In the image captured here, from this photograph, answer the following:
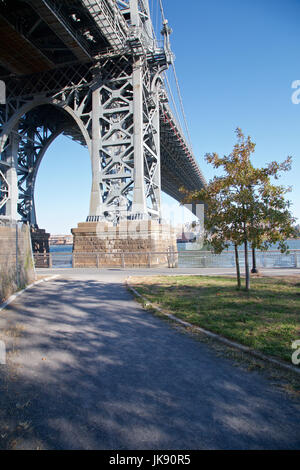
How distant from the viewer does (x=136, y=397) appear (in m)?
2.91

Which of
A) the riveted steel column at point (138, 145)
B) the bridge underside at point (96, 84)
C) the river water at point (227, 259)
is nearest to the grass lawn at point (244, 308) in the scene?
the river water at point (227, 259)

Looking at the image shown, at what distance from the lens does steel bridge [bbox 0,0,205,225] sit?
16.6 m

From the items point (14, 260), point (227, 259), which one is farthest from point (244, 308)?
point (227, 259)

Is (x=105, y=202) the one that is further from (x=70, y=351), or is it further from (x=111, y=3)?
(x=70, y=351)

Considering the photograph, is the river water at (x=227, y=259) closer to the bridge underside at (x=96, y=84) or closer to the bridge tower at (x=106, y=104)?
the bridge tower at (x=106, y=104)

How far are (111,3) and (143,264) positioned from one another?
16.3m

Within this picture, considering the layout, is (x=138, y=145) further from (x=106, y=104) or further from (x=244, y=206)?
(x=244, y=206)

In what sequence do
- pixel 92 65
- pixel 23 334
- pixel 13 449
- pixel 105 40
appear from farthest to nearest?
1. pixel 92 65
2. pixel 105 40
3. pixel 23 334
4. pixel 13 449

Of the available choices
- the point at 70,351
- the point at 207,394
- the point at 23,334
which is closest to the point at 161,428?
the point at 207,394

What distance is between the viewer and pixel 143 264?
17453 mm

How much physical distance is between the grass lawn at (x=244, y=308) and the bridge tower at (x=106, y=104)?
333 inches

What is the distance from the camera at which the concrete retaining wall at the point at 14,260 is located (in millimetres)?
7754

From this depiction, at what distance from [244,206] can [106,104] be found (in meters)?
15.1

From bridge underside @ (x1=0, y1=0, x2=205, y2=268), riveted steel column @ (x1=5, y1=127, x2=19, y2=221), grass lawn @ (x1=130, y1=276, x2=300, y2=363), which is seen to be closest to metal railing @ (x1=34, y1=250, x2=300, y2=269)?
bridge underside @ (x1=0, y1=0, x2=205, y2=268)
